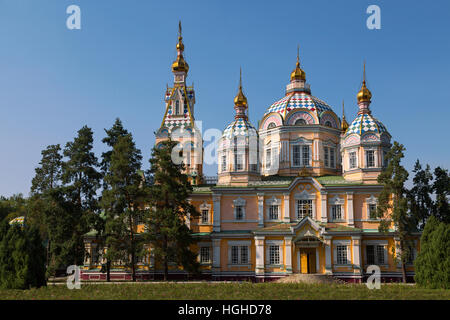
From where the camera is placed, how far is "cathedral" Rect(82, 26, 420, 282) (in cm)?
3372

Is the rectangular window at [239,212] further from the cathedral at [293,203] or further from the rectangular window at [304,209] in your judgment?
the rectangular window at [304,209]

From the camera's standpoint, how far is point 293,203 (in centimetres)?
3553

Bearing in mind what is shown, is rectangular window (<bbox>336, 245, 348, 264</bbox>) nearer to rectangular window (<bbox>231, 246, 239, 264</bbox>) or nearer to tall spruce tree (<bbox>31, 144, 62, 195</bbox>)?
rectangular window (<bbox>231, 246, 239, 264</bbox>)

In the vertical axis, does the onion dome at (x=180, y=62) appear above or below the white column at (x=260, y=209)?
above

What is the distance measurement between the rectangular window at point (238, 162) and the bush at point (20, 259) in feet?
56.4

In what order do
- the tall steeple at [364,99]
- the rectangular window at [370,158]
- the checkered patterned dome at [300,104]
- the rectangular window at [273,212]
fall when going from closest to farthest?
the rectangular window at [273,212] → the rectangular window at [370,158] → the tall steeple at [364,99] → the checkered patterned dome at [300,104]

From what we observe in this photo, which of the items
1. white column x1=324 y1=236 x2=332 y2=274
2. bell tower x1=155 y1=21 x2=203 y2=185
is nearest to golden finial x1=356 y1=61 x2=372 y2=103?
white column x1=324 y1=236 x2=332 y2=274

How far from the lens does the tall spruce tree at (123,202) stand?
3231 cm

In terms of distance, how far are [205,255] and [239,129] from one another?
9630 mm

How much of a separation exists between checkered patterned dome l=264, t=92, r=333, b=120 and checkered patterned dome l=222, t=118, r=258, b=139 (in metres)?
4.14

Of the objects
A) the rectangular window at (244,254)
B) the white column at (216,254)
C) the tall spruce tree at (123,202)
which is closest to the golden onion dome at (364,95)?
the rectangular window at (244,254)
